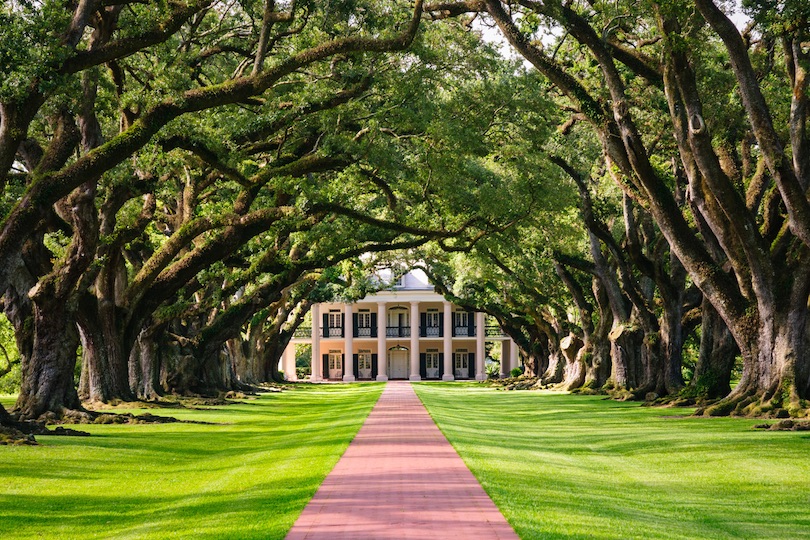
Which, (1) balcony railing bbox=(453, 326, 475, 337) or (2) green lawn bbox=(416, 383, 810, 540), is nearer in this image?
(2) green lawn bbox=(416, 383, 810, 540)

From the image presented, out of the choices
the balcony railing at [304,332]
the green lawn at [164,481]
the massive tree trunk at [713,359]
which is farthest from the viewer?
the balcony railing at [304,332]

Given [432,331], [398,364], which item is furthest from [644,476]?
[398,364]

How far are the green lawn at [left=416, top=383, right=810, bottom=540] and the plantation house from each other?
63.6 metres

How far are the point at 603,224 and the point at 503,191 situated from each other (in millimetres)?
6545

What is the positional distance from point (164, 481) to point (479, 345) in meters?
76.6

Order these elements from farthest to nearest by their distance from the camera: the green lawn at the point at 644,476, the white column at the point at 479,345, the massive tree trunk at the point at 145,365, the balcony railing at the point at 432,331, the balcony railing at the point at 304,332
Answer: the balcony railing at the point at 304,332
the balcony railing at the point at 432,331
the white column at the point at 479,345
the massive tree trunk at the point at 145,365
the green lawn at the point at 644,476

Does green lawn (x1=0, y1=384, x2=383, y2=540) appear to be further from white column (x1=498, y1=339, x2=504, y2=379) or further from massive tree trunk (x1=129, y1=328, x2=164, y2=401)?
white column (x1=498, y1=339, x2=504, y2=379)

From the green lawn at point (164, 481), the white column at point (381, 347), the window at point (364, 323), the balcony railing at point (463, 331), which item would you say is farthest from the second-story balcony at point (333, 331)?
the green lawn at point (164, 481)

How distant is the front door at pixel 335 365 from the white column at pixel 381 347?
13.1 ft

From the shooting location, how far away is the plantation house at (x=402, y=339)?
88562mm

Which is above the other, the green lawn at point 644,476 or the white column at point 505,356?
the white column at point 505,356

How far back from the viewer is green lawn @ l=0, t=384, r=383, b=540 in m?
9.86

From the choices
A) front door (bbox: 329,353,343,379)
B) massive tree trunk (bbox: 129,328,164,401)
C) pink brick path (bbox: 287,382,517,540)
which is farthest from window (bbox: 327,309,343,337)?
pink brick path (bbox: 287,382,517,540)

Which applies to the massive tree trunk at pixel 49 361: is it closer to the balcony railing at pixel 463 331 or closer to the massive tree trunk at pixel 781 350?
the massive tree trunk at pixel 781 350
